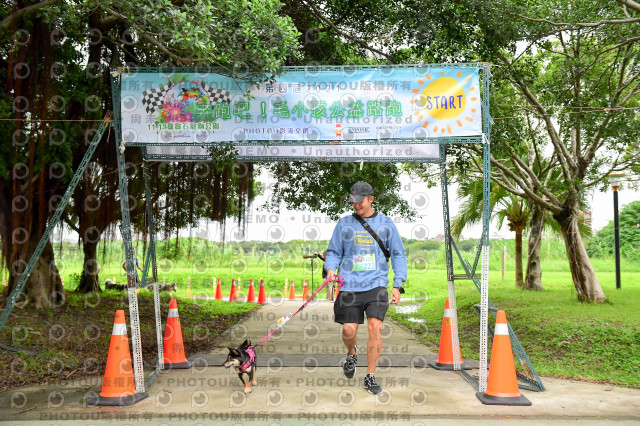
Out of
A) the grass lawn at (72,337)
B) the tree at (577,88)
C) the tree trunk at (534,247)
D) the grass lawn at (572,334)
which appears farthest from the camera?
the tree trunk at (534,247)

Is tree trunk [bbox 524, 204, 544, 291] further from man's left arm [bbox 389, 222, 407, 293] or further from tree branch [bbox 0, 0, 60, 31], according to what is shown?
tree branch [bbox 0, 0, 60, 31]

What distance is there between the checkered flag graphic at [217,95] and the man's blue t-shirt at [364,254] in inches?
72.3

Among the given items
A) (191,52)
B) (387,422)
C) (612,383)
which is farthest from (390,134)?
(612,383)

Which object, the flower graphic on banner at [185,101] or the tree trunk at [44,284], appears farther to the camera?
the tree trunk at [44,284]

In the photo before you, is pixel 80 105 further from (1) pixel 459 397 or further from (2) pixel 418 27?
(1) pixel 459 397

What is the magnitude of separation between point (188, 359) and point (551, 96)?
8.99 m

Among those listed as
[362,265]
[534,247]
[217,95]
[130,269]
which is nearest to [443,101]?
[362,265]

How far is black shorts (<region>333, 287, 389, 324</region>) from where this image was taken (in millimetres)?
5719

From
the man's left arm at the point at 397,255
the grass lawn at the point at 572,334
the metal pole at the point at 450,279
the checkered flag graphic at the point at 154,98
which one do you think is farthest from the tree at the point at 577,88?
the checkered flag graphic at the point at 154,98

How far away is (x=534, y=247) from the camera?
55.7 feet

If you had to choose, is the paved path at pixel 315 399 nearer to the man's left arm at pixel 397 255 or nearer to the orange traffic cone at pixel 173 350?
the orange traffic cone at pixel 173 350

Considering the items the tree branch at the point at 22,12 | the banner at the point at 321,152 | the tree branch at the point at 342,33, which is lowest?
the banner at the point at 321,152

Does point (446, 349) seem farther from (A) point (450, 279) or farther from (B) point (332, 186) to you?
(B) point (332, 186)

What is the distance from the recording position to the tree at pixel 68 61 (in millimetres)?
6070
